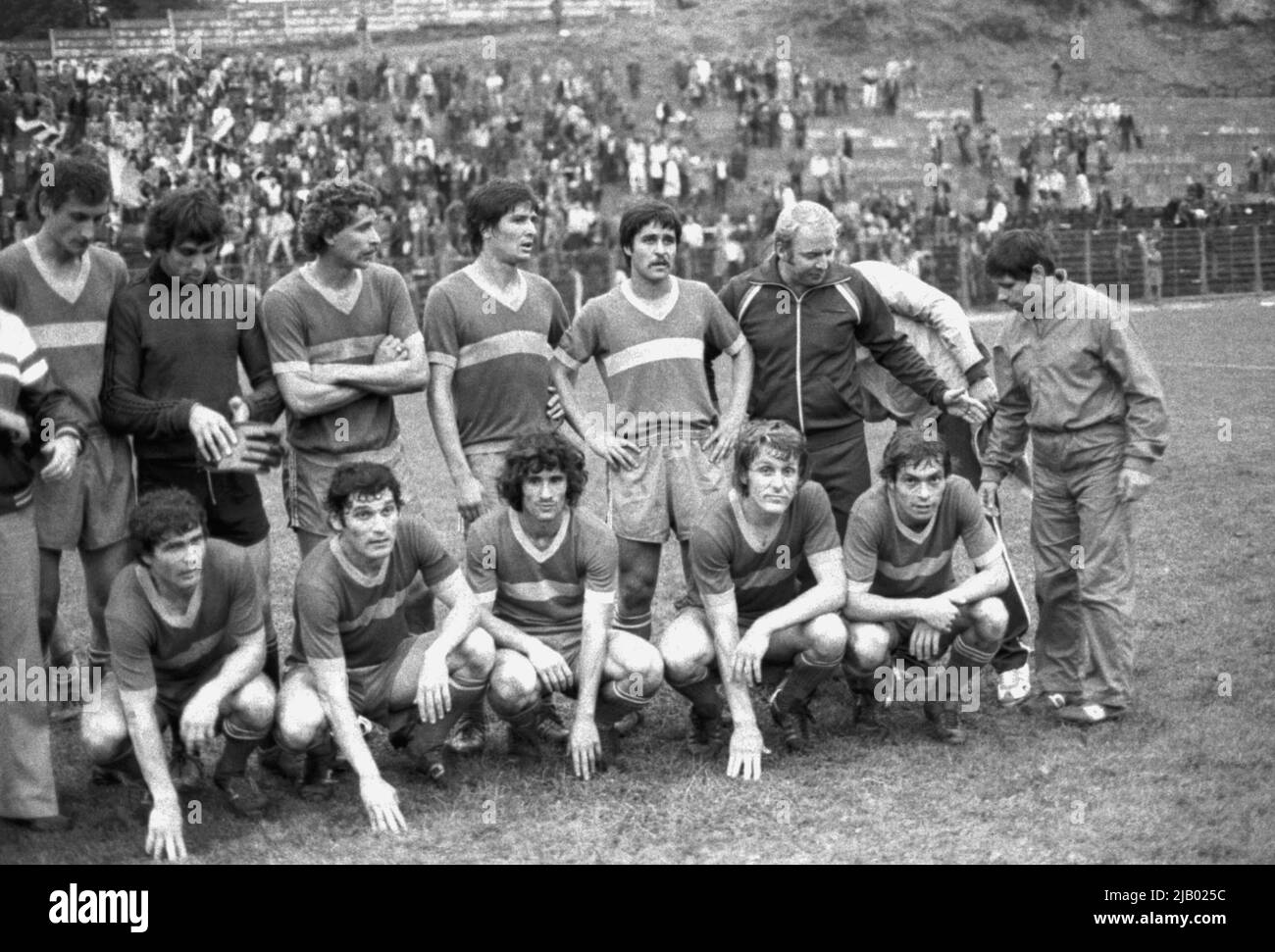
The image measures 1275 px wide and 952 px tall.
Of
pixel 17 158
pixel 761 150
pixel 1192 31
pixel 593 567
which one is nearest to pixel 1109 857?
pixel 593 567

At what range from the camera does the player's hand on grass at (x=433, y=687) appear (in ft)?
18.5

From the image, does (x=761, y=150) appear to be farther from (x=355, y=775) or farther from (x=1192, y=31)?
(x=355, y=775)

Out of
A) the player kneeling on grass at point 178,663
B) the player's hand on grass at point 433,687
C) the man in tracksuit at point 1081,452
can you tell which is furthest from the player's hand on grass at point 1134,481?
the player kneeling on grass at point 178,663

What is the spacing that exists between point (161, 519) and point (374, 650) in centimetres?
101

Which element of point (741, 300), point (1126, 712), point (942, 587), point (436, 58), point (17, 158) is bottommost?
point (1126, 712)

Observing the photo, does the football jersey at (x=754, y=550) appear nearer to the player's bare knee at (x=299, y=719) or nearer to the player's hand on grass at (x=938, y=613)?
the player's hand on grass at (x=938, y=613)

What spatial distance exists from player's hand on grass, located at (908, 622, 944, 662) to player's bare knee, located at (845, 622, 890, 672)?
117 millimetres

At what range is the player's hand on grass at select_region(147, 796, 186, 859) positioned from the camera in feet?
16.8

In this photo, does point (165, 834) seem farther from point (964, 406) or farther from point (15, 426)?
point (964, 406)

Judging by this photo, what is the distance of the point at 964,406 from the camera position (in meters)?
6.69

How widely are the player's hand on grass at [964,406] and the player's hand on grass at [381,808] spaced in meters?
3.02

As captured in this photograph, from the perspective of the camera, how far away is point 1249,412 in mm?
14797

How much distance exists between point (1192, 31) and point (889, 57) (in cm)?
984

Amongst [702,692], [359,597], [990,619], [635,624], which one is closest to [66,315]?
[359,597]
